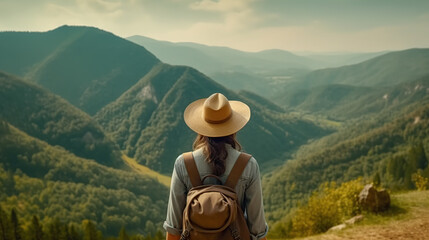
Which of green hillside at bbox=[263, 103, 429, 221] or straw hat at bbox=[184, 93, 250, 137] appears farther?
green hillside at bbox=[263, 103, 429, 221]

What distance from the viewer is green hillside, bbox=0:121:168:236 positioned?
82.1m

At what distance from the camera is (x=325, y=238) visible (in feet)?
41.7

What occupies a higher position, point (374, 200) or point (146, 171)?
point (374, 200)

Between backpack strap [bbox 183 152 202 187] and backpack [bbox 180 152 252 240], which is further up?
backpack strap [bbox 183 152 202 187]

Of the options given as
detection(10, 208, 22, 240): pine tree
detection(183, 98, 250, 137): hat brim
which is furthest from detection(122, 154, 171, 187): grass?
detection(183, 98, 250, 137): hat brim

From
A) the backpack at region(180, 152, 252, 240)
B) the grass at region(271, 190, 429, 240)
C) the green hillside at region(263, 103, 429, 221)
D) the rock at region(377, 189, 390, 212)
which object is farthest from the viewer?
the green hillside at region(263, 103, 429, 221)

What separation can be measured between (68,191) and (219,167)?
330 feet

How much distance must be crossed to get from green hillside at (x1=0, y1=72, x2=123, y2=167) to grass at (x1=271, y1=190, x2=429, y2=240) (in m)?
147

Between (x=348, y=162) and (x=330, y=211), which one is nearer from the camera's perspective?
(x=330, y=211)

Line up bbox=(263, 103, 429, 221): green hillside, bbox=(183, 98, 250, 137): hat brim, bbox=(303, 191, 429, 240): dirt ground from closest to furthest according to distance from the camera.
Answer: bbox=(183, 98, 250, 137): hat brim, bbox=(303, 191, 429, 240): dirt ground, bbox=(263, 103, 429, 221): green hillside

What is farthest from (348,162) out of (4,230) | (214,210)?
(214,210)

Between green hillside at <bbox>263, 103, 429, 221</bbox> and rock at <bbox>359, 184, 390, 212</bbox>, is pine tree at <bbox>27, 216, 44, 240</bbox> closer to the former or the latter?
rock at <bbox>359, 184, 390, 212</bbox>

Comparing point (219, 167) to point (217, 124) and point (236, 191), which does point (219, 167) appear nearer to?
point (236, 191)

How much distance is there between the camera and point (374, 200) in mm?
14781
